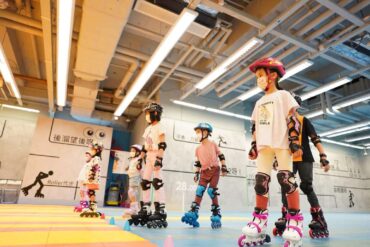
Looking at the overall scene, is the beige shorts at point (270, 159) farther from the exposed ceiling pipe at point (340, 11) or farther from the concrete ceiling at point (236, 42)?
the exposed ceiling pipe at point (340, 11)

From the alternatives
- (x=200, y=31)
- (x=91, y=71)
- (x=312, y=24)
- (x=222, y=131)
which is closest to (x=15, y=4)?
(x=91, y=71)

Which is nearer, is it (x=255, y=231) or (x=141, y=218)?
(x=255, y=231)

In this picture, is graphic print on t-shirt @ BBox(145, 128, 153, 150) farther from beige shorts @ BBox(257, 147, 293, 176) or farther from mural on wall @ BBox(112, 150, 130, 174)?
mural on wall @ BBox(112, 150, 130, 174)

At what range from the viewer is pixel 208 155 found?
3932mm

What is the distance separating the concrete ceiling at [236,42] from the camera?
207 inches

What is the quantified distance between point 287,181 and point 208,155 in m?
1.98

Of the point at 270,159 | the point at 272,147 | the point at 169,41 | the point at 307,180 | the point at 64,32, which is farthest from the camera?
the point at 169,41

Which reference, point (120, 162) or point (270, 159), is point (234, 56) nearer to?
point (270, 159)

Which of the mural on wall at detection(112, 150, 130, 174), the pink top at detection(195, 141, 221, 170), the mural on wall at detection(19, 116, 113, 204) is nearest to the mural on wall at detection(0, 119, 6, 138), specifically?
the mural on wall at detection(19, 116, 113, 204)

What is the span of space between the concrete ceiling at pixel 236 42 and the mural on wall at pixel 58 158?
149 centimetres

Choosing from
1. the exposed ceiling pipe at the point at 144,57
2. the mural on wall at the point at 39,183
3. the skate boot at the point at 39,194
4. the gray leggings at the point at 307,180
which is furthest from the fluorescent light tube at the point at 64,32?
the skate boot at the point at 39,194

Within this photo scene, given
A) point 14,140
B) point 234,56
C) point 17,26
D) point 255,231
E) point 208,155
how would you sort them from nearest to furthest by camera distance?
point 255,231, point 208,155, point 234,56, point 17,26, point 14,140

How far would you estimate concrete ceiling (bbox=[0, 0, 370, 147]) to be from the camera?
207 inches

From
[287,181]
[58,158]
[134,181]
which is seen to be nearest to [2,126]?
[58,158]
